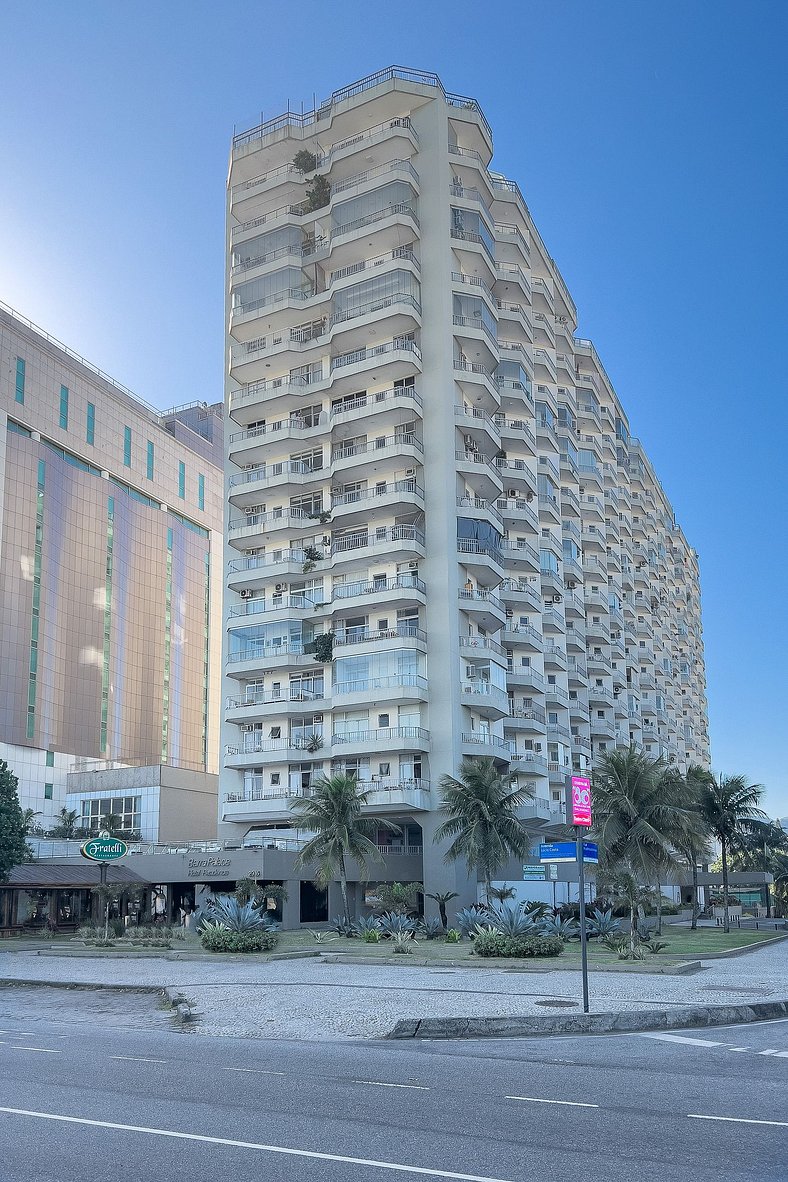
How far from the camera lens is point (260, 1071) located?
14.5m

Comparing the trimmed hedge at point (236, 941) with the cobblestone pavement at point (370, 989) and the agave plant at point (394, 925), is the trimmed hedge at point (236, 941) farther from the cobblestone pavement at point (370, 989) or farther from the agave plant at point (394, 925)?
the agave plant at point (394, 925)

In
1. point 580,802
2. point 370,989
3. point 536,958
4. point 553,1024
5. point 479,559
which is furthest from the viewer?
point 479,559

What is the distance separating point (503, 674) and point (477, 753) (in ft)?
21.6

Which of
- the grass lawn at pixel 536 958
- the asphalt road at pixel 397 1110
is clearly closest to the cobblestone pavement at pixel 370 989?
the grass lawn at pixel 536 958

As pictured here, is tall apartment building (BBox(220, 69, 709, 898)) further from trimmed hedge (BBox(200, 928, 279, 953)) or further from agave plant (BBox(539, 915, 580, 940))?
trimmed hedge (BBox(200, 928, 279, 953))

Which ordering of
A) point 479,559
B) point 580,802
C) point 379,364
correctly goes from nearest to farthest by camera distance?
point 580,802 < point 479,559 < point 379,364

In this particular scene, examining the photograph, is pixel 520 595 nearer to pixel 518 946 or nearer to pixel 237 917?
pixel 237 917

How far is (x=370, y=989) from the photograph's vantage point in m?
26.8

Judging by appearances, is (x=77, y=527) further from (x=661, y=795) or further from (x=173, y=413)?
(x=661, y=795)

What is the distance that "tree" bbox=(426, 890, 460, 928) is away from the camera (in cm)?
5972

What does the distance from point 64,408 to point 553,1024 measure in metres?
103

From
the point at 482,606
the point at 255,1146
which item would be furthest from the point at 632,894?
the point at 255,1146

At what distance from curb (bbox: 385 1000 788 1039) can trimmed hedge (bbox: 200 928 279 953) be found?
22669 mm

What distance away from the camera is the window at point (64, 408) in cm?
11094
